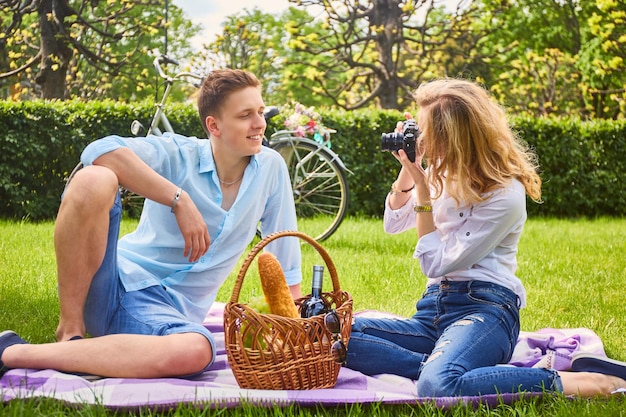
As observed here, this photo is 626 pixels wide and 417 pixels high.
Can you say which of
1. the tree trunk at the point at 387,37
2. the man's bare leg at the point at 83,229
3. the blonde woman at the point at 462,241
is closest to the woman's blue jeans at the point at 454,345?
the blonde woman at the point at 462,241

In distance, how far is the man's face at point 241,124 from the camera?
3273mm

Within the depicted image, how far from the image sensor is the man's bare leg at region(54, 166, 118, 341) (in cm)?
287

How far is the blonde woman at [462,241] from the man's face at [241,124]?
611 mm

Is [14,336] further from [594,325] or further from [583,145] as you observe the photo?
[583,145]

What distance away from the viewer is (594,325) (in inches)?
162

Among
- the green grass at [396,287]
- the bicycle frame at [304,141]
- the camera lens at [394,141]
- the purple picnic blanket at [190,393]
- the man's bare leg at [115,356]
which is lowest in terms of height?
the green grass at [396,287]

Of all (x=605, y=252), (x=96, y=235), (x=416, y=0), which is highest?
(x=416, y=0)

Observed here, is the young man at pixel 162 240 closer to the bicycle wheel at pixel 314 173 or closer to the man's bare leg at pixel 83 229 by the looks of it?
the man's bare leg at pixel 83 229

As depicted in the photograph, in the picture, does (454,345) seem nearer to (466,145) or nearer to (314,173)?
(466,145)

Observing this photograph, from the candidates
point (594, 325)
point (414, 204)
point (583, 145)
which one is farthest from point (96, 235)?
point (583, 145)

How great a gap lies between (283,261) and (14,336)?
1.13 metres

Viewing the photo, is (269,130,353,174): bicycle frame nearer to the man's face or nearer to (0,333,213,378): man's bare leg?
the man's face

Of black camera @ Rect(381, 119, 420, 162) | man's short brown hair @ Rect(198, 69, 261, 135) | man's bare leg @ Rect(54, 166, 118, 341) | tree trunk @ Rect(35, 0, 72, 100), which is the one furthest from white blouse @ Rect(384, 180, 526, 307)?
tree trunk @ Rect(35, 0, 72, 100)

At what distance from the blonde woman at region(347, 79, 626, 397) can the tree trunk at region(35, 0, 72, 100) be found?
1146 cm
